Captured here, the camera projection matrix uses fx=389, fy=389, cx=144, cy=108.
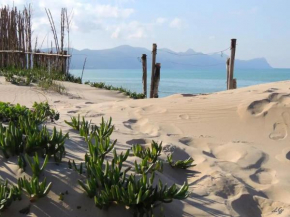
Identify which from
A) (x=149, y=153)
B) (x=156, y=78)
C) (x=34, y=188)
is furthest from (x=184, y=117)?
(x=156, y=78)

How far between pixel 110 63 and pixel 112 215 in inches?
6168

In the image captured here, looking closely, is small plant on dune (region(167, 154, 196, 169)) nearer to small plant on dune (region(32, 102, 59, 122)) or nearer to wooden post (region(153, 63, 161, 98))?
small plant on dune (region(32, 102, 59, 122))

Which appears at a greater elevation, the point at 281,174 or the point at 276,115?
the point at 276,115

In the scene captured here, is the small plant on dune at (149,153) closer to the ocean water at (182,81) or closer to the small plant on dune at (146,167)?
the small plant on dune at (146,167)

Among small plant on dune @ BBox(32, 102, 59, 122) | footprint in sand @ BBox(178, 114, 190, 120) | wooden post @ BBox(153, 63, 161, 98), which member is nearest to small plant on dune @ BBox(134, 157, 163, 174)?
small plant on dune @ BBox(32, 102, 59, 122)

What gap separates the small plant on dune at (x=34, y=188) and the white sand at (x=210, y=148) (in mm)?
56

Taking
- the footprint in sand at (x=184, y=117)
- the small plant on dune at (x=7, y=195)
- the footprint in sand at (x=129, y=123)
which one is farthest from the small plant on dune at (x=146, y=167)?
the footprint in sand at (x=184, y=117)

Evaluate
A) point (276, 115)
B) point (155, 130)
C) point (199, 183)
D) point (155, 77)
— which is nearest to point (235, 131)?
point (276, 115)

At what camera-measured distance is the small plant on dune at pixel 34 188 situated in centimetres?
252

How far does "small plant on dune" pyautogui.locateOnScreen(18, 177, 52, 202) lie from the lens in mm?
2516

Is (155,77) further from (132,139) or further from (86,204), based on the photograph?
(86,204)

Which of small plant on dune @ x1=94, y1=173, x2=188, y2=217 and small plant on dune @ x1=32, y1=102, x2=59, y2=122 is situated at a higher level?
small plant on dune @ x1=32, y1=102, x2=59, y2=122

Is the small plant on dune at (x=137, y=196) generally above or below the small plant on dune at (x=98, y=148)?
below

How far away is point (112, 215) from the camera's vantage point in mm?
2598
